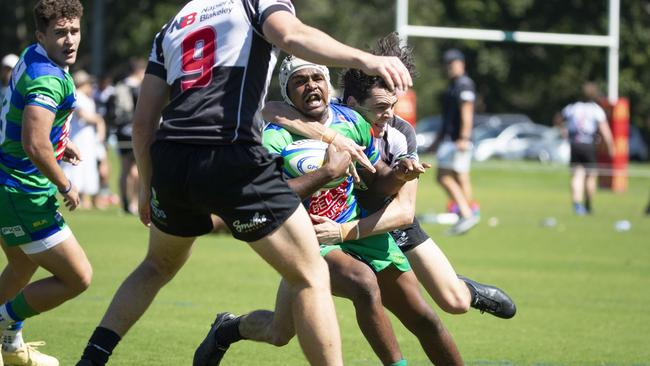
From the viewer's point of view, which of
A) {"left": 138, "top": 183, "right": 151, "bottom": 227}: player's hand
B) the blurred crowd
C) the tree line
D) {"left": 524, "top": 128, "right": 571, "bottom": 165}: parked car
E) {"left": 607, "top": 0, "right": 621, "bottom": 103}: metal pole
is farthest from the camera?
the tree line

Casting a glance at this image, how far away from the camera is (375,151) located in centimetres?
609

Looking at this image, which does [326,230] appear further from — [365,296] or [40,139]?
[40,139]

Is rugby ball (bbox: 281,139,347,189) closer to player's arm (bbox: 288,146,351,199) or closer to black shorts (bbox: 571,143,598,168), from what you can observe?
player's arm (bbox: 288,146,351,199)

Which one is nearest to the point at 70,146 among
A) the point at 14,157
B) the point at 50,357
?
the point at 14,157

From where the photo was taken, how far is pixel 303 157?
5727mm

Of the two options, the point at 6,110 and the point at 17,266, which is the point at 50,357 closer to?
the point at 17,266

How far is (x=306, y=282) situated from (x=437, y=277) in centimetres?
151

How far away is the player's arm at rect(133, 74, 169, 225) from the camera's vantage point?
5332 mm

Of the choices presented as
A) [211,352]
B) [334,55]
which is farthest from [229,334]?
[334,55]

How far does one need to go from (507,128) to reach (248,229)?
44601 mm

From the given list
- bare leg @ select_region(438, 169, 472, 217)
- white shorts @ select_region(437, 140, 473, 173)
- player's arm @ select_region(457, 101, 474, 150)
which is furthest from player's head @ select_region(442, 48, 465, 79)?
bare leg @ select_region(438, 169, 472, 217)

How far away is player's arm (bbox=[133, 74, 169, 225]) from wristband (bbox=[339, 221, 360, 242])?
1.01 meters

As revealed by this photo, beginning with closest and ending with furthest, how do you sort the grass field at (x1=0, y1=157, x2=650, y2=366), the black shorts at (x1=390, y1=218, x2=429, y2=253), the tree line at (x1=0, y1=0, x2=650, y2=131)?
the black shorts at (x1=390, y1=218, x2=429, y2=253)
the grass field at (x1=0, y1=157, x2=650, y2=366)
the tree line at (x1=0, y1=0, x2=650, y2=131)

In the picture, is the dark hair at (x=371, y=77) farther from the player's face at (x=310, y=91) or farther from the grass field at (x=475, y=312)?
the grass field at (x=475, y=312)
